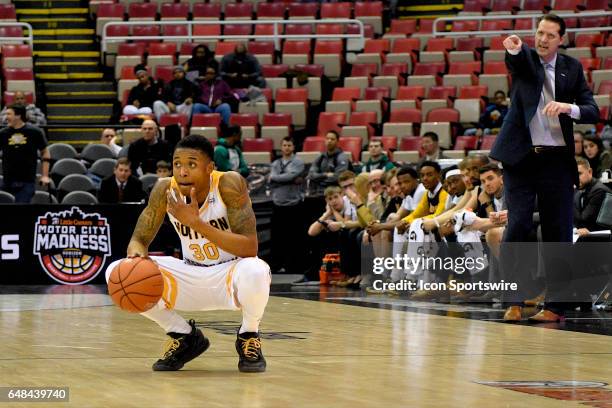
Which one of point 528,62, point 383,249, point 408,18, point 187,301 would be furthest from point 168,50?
point 187,301

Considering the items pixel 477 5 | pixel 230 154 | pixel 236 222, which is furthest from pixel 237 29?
pixel 236 222

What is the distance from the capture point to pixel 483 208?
440 inches

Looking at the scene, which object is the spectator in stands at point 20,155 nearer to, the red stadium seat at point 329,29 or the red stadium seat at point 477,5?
the red stadium seat at point 329,29

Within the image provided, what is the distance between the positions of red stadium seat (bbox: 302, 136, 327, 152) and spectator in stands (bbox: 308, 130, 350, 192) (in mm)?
2476

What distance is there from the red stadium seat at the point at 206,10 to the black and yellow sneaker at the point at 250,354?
775 inches

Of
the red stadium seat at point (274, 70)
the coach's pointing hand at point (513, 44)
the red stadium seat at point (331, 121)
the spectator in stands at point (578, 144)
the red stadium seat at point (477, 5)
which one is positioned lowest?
the red stadium seat at point (331, 121)

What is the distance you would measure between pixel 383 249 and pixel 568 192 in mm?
5058

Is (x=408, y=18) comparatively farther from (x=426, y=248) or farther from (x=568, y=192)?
(x=568, y=192)

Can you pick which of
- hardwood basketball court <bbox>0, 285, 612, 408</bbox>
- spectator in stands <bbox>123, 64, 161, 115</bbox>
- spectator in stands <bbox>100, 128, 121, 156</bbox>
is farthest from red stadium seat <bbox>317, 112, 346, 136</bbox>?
hardwood basketball court <bbox>0, 285, 612, 408</bbox>

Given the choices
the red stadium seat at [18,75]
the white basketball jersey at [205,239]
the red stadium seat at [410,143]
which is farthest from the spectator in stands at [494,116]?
the white basketball jersey at [205,239]

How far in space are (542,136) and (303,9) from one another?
17107 millimetres

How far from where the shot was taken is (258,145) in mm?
19375

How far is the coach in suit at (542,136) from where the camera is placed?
8.15 metres

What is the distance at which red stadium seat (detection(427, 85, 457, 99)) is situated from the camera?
20375 millimetres
